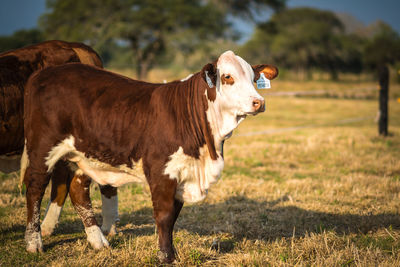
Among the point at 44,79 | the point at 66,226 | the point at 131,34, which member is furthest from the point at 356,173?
the point at 131,34

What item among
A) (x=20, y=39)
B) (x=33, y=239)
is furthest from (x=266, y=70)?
(x=20, y=39)

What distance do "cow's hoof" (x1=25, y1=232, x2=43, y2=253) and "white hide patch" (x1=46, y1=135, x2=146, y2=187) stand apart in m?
0.63

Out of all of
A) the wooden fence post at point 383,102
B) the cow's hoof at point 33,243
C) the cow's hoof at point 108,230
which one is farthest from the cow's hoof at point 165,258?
the wooden fence post at point 383,102

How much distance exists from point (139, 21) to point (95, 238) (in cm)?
2517

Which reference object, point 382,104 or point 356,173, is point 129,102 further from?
point 382,104

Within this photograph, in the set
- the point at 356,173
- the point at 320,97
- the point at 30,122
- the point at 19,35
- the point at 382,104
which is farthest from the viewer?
the point at 19,35

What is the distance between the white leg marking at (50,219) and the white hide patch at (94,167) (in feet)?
2.51

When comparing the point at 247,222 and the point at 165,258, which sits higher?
the point at 165,258

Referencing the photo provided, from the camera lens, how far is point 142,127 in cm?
344

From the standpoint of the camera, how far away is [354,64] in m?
61.2

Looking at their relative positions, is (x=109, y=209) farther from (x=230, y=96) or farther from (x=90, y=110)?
(x=230, y=96)

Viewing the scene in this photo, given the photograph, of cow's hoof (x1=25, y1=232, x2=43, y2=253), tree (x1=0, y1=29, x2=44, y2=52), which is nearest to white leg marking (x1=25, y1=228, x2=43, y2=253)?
cow's hoof (x1=25, y1=232, x2=43, y2=253)

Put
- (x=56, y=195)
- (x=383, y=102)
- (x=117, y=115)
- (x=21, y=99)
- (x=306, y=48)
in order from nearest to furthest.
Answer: (x=117, y=115), (x=21, y=99), (x=56, y=195), (x=383, y=102), (x=306, y=48)

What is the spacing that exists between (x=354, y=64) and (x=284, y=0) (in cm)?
3636
